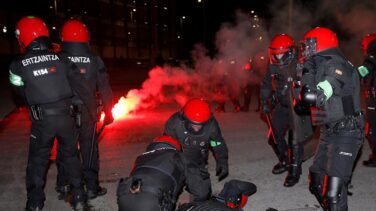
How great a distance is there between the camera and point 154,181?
309 cm

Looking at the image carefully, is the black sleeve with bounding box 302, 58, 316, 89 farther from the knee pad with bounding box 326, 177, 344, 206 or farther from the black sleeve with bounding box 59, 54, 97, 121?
the black sleeve with bounding box 59, 54, 97, 121

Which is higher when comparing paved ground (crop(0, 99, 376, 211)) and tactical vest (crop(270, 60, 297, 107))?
tactical vest (crop(270, 60, 297, 107))

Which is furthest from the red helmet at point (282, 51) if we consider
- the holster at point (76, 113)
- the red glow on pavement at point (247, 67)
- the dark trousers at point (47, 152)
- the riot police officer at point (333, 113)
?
the red glow on pavement at point (247, 67)

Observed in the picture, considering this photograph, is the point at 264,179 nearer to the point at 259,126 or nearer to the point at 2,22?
the point at 259,126

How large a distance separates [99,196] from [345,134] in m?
3.11

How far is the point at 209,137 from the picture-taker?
14.7 ft

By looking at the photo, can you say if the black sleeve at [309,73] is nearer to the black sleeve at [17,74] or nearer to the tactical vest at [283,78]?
the tactical vest at [283,78]

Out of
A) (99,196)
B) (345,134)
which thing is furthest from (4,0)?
(345,134)

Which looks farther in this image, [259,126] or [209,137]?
[259,126]

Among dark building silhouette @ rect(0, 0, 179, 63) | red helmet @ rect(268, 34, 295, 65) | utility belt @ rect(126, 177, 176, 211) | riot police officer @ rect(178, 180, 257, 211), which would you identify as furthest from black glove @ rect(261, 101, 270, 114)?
dark building silhouette @ rect(0, 0, 179, 63)

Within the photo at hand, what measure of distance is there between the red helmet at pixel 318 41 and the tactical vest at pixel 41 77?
275 cm

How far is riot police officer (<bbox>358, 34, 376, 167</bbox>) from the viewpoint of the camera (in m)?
6.01

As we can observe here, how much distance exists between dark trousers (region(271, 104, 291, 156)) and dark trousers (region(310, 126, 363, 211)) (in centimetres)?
170

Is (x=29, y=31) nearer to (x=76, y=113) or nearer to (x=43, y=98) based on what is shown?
(x=43, y=98)
